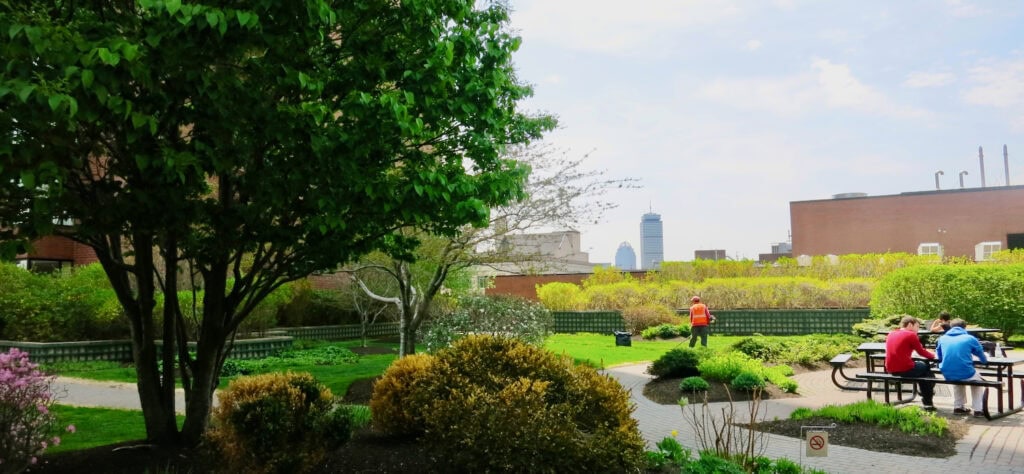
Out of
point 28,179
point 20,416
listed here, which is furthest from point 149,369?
point 28,179

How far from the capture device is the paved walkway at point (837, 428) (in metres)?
7.41

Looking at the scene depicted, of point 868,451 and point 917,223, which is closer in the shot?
point 868,451

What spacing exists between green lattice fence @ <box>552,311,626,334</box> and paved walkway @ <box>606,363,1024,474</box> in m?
17.3

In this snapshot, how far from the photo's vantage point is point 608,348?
23172mm

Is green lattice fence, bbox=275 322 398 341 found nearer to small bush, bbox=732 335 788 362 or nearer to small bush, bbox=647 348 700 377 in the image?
small bush, bbox=647 348 700 377

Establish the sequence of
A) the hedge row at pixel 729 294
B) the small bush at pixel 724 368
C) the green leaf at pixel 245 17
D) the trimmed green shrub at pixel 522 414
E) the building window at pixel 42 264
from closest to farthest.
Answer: the green leaf at pixel 245 17
the trimmed green shrub at pixel 522 414
the small bush at pixel 724 368
the building window at pixel 42 264
the hedge row at pixel 729 294

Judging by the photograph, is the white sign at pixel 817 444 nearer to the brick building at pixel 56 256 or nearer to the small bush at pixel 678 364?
the small bush at pixel 678 364

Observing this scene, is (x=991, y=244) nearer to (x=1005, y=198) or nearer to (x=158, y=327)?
(x=1005, y=198)

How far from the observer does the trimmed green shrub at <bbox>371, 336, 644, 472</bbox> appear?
5547 mm

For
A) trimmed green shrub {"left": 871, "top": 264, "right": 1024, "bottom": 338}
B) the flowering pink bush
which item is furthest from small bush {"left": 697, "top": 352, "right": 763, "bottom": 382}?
trimmed green shrub {"left": 871, "top": 264, "right": 1024, "bottom": 338}

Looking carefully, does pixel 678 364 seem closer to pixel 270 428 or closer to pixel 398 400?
pixel 398 400

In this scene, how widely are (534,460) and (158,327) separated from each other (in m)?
16.5

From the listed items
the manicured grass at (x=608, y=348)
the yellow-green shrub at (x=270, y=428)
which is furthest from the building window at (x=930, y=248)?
the yellow-green shrub at (x=270, y=428)

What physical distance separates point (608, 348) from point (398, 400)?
1637 cm
